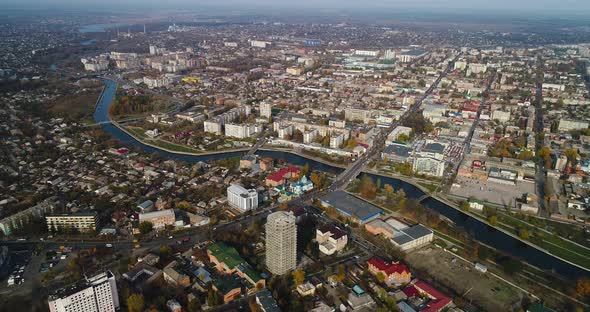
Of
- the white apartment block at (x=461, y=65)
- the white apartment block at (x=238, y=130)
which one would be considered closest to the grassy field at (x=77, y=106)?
the white apartment block at (x=238, y=130)

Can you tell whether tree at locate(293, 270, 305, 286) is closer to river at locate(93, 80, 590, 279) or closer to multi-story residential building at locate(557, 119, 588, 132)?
river at locate(93, 80, 590, 279)

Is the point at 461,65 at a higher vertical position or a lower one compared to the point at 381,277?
higher

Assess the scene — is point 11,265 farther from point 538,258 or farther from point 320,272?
point 538,258

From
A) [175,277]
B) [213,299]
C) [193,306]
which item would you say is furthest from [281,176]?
[193,306]

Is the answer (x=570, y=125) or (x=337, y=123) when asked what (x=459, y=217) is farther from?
(x=570, y=125)

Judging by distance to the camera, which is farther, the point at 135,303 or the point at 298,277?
the point at 298,277

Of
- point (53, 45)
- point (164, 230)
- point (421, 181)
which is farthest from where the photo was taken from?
point (53, 45)

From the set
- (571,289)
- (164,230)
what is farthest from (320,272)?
(571,289)

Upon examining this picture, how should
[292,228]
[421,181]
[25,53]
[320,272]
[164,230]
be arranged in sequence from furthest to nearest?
[25,53]
[421,181]
[164,230]
[320,272]
[292,228]
